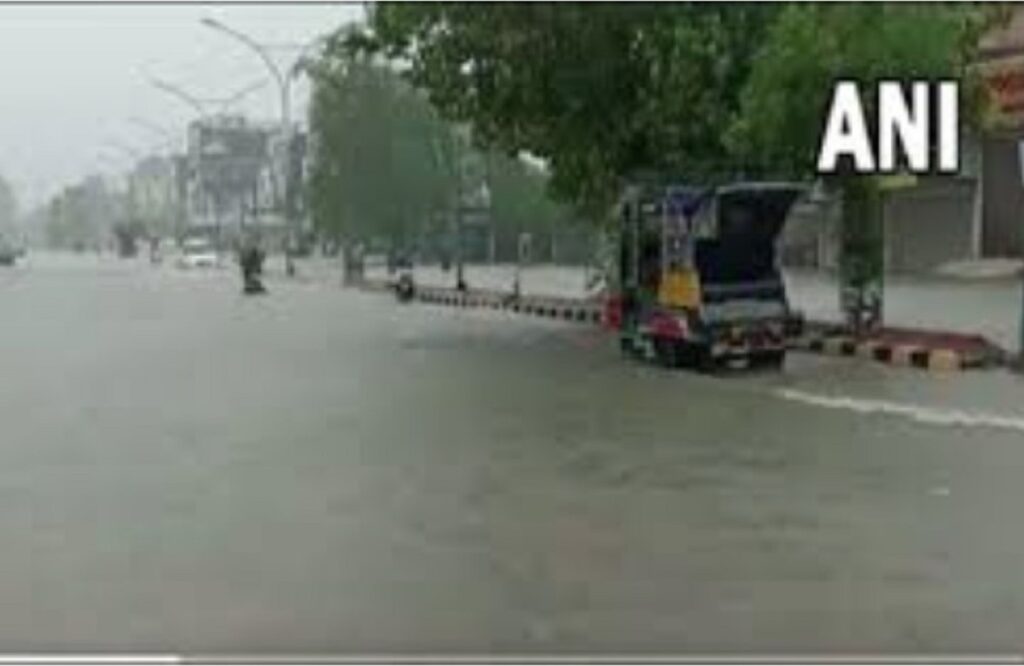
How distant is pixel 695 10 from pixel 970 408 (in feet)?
47.3

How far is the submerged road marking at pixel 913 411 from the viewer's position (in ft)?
67.2

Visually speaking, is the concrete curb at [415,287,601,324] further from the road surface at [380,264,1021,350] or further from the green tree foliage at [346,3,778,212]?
the green tree foliage at [346,3,778,212]

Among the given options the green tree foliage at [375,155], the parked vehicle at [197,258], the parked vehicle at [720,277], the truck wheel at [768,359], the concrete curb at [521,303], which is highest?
the green tree foliage at [375,155]

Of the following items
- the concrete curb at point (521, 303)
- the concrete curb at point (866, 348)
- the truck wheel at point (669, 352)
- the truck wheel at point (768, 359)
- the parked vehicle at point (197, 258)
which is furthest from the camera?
the parked vehicle at point (197, 258)

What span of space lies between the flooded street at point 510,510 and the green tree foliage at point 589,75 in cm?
765

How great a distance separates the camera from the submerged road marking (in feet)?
67.2

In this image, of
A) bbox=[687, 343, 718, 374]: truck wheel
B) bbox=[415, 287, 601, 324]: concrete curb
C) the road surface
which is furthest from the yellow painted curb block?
bbox=[415, 287, 601, 324]: concrete curb

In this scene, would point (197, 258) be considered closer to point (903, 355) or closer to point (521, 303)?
point (521, 303)

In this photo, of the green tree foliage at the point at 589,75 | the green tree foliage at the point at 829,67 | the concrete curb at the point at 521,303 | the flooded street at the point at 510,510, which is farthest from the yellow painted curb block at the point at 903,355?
the concrete curb at the point at 521,303

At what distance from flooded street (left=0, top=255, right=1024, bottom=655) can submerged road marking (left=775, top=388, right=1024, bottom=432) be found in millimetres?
62

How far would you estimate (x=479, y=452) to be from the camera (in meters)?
18.0

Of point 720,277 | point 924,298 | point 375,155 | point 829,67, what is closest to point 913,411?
point 720,277

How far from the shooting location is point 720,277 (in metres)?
29.4

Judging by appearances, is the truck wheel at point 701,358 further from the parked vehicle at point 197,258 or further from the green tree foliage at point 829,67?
the parked vehicle at point 197,258
